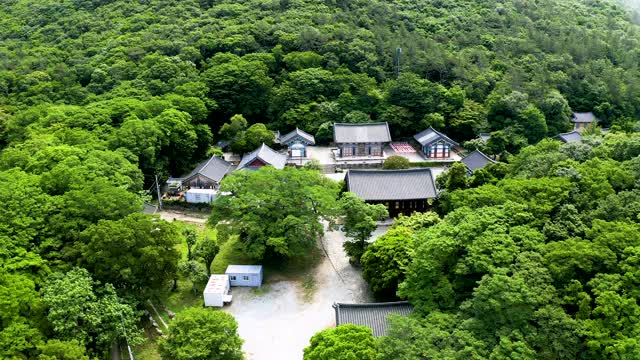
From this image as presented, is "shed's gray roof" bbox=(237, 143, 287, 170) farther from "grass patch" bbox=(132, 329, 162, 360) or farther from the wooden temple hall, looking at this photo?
"grass patch" bbox=(132, 329, 162, 360)

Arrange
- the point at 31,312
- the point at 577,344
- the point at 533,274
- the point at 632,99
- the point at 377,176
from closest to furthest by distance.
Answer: the point at 577,344 → the point at 533,274 → the point at 31,312 → the point at 377,176 → the point at 632,99

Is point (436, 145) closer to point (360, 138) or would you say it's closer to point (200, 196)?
point (360, 138)

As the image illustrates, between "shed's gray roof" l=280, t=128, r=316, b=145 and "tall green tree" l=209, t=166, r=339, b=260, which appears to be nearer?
"tall green tree" l=209, t=166, r=339, b=260

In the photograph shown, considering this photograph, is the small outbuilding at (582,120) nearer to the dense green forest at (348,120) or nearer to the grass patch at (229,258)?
the dense green forest at (348,120)

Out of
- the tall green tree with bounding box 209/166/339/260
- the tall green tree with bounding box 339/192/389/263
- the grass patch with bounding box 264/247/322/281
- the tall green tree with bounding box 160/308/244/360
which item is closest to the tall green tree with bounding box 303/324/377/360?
the tall green tree with bounding box 160/308/244/360

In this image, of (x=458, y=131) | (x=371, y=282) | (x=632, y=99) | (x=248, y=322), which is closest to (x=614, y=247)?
(x=371, y=282)

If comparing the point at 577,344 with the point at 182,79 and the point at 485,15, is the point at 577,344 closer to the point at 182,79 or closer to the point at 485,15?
the point at 182,79

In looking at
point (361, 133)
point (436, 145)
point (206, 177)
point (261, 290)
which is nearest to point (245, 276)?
point (261, 290)

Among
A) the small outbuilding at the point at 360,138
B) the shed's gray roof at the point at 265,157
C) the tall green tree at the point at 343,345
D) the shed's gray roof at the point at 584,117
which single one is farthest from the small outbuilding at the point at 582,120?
the tall green tree at the point at 343,345
